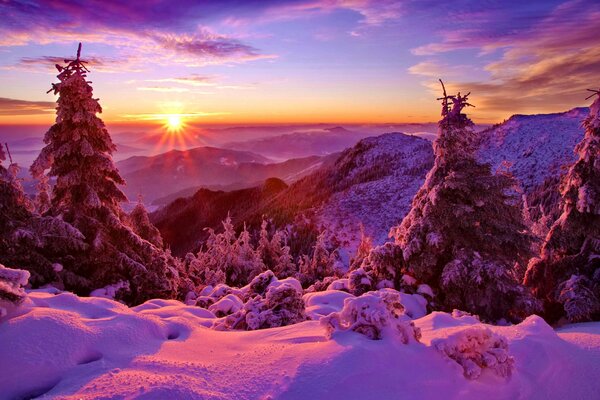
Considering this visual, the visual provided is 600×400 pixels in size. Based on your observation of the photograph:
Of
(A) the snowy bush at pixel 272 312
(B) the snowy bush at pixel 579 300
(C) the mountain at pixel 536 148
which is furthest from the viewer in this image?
(C) the mountain at pixel 536 148

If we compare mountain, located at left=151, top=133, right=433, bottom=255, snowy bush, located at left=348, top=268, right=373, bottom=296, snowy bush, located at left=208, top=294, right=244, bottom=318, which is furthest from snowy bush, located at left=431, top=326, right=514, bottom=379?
mountain, located at left=151, top=133, right=433, bottom=255

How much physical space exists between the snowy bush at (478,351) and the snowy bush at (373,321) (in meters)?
0.59

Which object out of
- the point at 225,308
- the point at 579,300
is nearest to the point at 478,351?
the point at 225,308

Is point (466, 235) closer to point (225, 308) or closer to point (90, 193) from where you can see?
point (225, 308)

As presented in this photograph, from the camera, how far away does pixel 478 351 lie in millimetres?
5809

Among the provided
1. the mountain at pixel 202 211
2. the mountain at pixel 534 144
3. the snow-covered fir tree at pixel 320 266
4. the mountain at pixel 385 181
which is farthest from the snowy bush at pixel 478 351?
the mountain at pixel 202 211

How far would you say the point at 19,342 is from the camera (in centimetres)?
507

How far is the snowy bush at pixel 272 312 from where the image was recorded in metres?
8.63

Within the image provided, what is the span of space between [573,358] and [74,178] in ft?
50.6

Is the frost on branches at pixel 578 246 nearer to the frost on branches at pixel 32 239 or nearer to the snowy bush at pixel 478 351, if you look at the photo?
the snowy bush at pixel 478 351

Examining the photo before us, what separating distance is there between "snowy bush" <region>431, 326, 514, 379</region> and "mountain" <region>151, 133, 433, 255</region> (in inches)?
2423

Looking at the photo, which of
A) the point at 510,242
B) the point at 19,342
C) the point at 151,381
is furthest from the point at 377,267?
the point at 19,342

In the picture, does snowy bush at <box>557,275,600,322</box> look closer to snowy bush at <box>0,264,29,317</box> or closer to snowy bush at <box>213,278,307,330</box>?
snowy bush at <box>213,278,307,330</box>

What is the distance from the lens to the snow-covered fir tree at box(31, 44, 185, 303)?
1294 cm
